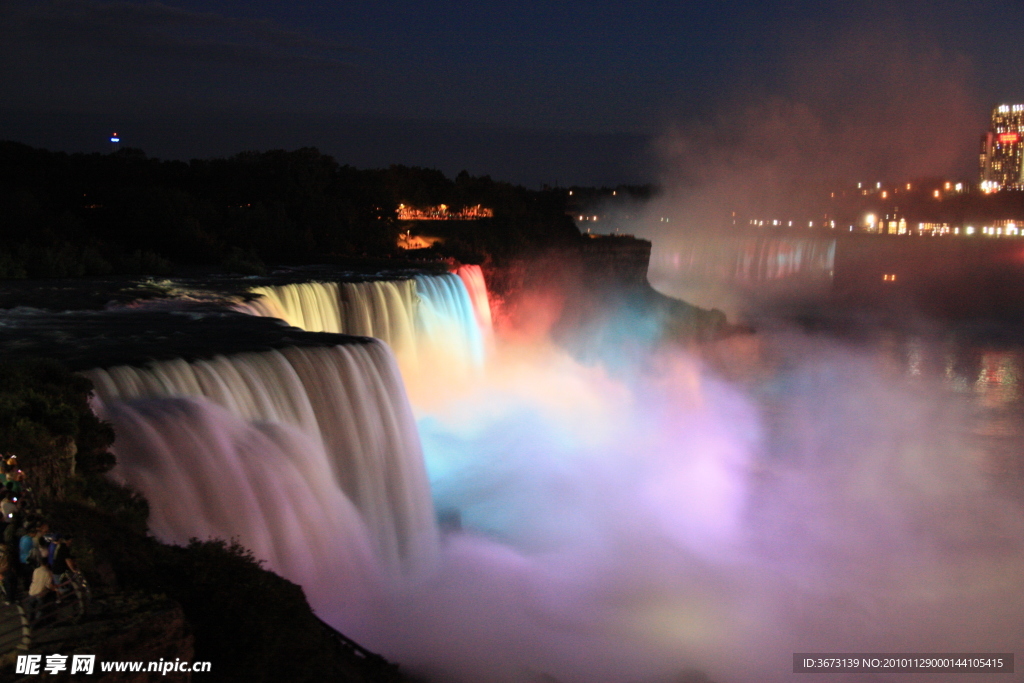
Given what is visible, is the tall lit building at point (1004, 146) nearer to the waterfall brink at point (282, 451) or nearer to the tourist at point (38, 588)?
the waterfall brink at point (282, 451)

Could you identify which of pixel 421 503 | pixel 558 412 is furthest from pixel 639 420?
pixel 421 503

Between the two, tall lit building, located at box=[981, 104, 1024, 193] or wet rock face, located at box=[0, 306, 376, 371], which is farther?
tall lit building, located at box=[981, 104, 1024, 193]

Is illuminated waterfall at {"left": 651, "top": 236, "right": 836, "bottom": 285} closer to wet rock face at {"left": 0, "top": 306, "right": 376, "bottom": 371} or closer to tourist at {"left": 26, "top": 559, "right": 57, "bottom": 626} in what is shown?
wet rock face at {"left": 0, "top": 306, "right": 376, "bottom": 371}

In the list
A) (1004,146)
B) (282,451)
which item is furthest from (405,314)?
(1004,146)

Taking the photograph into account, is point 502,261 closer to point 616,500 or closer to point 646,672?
point 616,500

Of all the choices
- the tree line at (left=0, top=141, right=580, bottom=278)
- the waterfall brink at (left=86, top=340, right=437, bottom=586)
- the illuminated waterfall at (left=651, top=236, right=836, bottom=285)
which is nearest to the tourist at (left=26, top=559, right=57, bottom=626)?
the waterfall brink at (left=86, top=340, right=437, bottom=586)

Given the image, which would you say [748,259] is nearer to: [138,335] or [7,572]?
[138,335]
